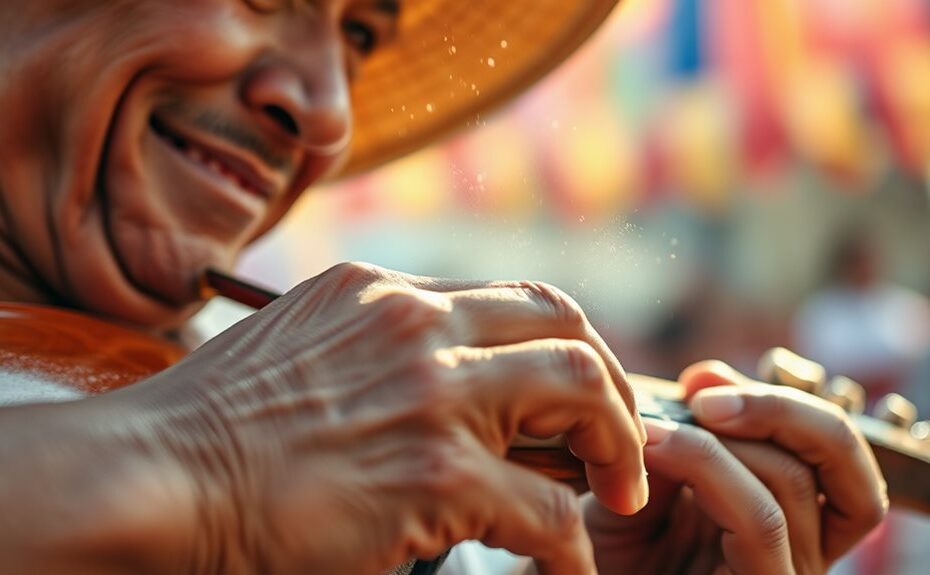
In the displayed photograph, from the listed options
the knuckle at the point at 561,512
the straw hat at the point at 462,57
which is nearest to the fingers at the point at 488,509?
the knuckle at the point at 561,512

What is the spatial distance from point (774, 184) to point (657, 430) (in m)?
3.78

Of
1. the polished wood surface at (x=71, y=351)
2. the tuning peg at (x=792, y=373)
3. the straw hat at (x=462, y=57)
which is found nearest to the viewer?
the polished wood surface at (x=71, y=351)

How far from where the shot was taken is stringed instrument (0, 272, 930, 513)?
25.5 inches

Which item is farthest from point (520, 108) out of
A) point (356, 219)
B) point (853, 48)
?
point (853, 48)

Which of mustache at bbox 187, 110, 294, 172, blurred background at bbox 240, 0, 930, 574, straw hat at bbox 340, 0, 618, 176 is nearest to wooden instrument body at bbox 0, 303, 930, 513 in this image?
mustache at bbox 187, 110, 294, 172

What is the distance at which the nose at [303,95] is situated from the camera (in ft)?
3.49

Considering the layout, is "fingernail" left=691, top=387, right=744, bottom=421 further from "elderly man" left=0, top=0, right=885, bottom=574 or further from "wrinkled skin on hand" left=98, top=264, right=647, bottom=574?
"wrinkled skin on hand" left=98, top=264, right=647, bottom=574

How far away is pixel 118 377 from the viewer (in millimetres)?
771

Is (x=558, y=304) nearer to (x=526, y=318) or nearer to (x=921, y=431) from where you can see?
(x=526, y=318)

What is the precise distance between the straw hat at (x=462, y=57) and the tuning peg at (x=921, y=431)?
2.03ft

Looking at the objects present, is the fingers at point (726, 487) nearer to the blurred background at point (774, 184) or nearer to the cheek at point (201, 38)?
the cheek at point (201, 38)

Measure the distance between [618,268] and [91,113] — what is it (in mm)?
600

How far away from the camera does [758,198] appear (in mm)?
4223

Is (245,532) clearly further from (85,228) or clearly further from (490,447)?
(85,228)
